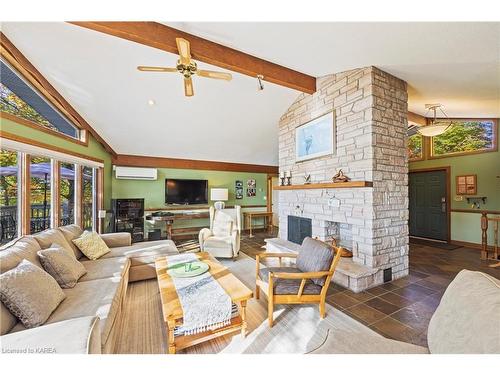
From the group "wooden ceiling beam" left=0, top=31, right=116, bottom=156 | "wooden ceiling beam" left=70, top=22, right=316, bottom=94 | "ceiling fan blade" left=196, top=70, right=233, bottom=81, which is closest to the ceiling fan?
"ceiling fan blade" left=196, top=70, right=233, bottom=81

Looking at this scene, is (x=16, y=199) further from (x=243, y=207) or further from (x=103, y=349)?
(x=243, y=207)

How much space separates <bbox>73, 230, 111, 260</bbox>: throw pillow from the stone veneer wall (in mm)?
3335

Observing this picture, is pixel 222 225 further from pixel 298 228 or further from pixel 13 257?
pixel 13 257

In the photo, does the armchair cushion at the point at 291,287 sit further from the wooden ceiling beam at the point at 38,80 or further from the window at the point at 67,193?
the wooden ceiling beam at the point at 38,80

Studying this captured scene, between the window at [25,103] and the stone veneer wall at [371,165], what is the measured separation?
4382 mm

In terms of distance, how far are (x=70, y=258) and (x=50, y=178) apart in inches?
82.2

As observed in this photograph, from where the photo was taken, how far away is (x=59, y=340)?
108 centimetres

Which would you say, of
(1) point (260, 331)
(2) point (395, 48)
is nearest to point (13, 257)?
(1) point (260, 331)

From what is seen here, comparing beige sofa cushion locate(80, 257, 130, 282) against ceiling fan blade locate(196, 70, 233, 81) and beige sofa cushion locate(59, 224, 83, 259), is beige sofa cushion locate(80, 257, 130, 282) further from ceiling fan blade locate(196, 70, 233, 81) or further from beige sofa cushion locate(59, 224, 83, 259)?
ceiling fan blade locate(196, 70, 233, 81)

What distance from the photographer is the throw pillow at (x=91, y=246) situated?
2787 mm

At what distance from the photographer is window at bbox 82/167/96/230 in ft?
14.3

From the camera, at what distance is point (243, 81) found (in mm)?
3535

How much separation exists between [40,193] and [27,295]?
8.29ft
